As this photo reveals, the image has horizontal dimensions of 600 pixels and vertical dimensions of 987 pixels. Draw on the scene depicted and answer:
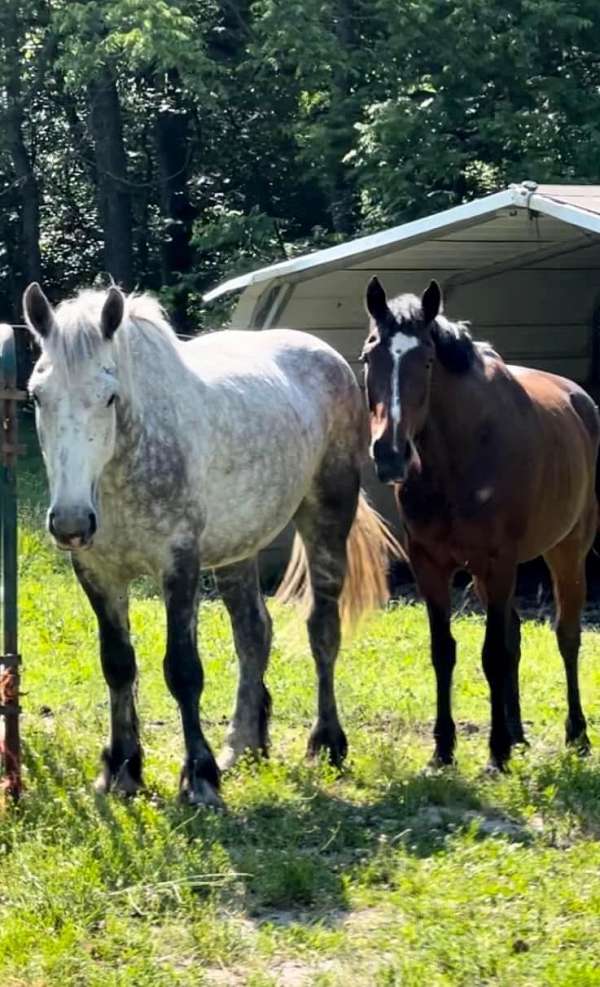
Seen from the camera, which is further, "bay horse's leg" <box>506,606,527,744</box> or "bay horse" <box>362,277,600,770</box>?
"bay horse's leg" <box>506,606,527,744</box>

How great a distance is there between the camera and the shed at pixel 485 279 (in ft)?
33.6

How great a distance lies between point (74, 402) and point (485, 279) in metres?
8.86

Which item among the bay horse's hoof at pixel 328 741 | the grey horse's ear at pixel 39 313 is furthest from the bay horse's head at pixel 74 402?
the bay horse's hoof at pixel 328 741

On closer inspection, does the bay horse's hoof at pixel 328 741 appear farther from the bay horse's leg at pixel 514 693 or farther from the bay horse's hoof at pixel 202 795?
the bay horse's hoof at pixel 202 795

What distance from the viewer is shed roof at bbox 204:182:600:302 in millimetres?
9508

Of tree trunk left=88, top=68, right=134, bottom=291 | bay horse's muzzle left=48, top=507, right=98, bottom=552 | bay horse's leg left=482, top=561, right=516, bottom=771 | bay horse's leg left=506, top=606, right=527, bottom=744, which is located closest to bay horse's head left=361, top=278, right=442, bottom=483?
bay horse's leg left=482, top=561, right=516, bottom=771

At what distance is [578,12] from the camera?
1716 cm

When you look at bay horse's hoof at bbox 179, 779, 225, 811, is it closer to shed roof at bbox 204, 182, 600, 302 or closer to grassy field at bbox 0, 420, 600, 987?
grassy field at bbox 0, 420, 600, 987

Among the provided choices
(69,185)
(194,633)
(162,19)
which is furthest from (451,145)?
(194,633)

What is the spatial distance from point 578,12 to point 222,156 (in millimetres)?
5951

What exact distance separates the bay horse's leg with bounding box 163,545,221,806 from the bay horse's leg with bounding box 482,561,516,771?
4.39ft

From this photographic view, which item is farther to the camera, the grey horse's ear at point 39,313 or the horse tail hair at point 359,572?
the horse tail hair at point 359,572

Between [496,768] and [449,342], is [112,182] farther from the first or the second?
[496,768]

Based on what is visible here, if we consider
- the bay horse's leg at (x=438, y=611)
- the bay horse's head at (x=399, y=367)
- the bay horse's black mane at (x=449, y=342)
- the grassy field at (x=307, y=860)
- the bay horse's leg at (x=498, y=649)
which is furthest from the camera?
the bay horse's leg at (x=438, y=611)
